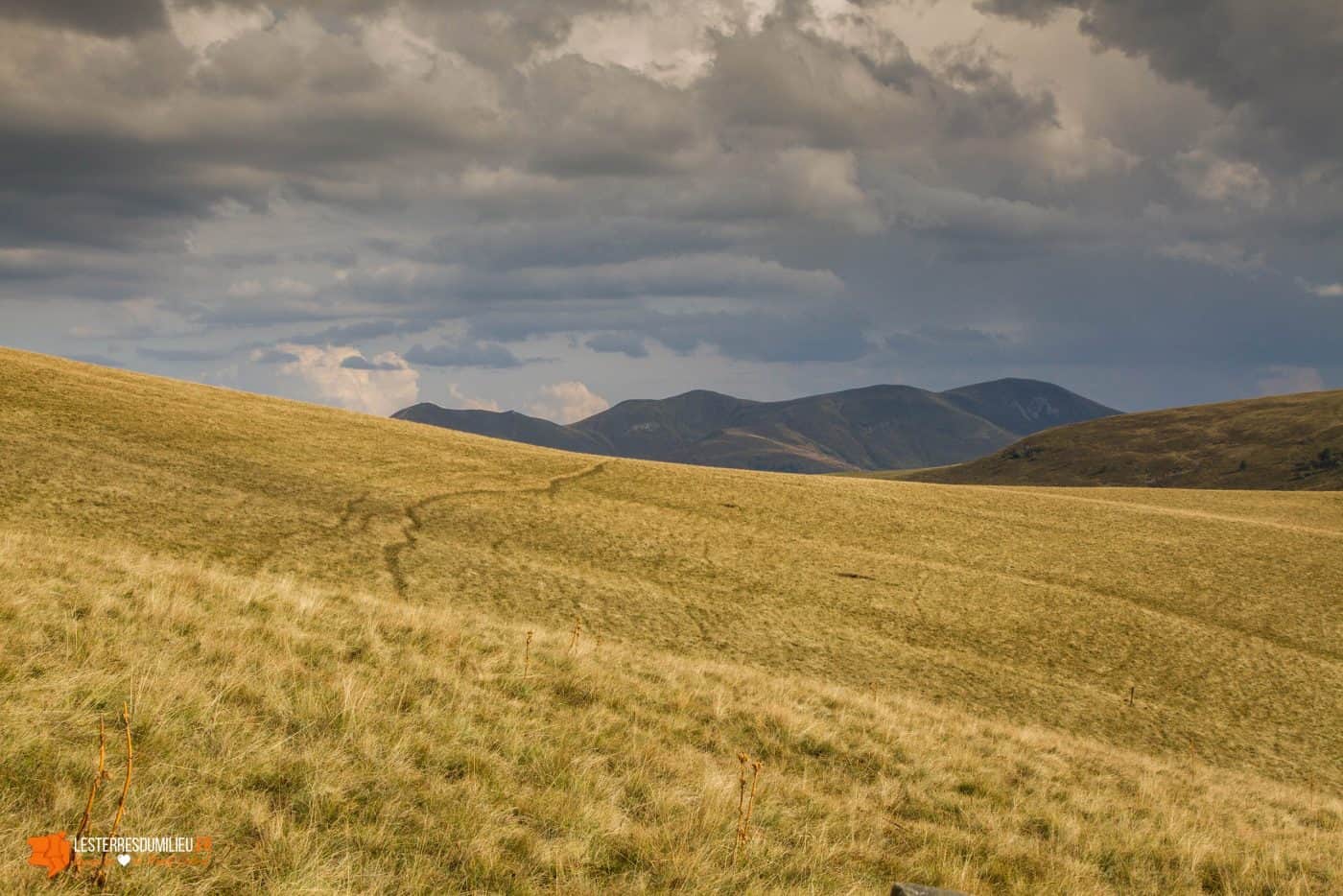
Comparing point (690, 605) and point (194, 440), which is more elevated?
point (194, 440)

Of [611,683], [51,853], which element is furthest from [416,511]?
[51,853]

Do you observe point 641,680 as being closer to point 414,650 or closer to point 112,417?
point 414,650

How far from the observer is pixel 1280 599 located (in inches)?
1494

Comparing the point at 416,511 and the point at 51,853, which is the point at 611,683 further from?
the point at 416,511

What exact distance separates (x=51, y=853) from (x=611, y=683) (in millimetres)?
9020

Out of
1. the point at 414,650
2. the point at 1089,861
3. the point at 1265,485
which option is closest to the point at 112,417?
the point at 414,650

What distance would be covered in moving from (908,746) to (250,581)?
14084 millimetres

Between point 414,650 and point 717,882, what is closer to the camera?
point 717,882

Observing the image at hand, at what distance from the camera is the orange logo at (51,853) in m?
5.41

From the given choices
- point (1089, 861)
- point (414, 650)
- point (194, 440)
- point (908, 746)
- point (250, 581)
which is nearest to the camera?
point (1089, 861)

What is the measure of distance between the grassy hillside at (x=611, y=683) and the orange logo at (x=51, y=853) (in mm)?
177

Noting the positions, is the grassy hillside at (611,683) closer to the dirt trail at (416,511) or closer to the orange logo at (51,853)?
the orange logo at (51,853)

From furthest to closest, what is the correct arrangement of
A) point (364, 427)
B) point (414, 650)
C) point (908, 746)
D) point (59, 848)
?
point (364, 427) < point (908, 746) < point (414, 650) < point (59, 848)

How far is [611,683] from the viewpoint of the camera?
45.0 feet
